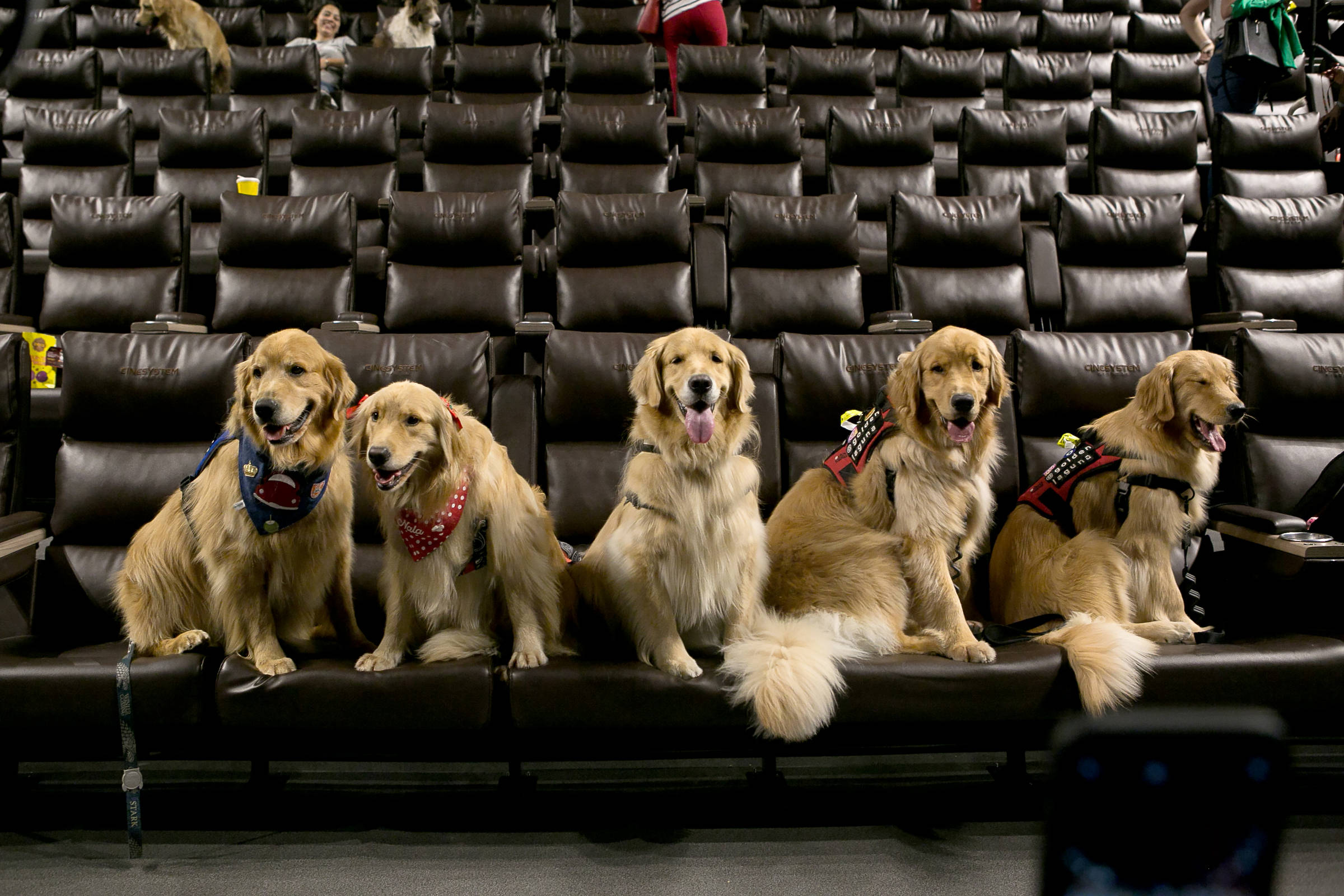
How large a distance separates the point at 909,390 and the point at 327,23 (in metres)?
5.70

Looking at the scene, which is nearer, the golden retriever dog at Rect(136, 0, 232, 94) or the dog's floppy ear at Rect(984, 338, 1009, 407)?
the dog's floppy ear at Rect(984, 338, 1009, 407)

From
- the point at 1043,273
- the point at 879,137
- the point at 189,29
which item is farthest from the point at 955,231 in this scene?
the point at 189,29

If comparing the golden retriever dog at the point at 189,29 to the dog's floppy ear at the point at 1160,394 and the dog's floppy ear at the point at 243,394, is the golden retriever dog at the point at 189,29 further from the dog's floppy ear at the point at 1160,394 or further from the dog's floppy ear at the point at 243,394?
the dog's floppy ear at the point at 1160,394

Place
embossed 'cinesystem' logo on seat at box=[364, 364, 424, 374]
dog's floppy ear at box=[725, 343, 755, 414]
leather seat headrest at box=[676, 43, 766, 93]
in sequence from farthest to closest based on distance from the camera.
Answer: leather seat headrest at box=[676, 43, 766, 93] → embossed 'cinesystem' logo on seat at box=[364, 364, 424, 374] → dog's floppy ear at box=[725, 343, 755, 414]

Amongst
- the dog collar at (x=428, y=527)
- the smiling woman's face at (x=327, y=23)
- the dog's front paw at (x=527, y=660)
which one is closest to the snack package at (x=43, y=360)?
the dog collar at (x=428, y=527)

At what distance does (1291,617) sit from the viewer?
197cm

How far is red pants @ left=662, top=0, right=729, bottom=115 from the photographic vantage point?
4.75 m

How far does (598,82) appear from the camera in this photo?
188 inches

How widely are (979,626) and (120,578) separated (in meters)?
2.02

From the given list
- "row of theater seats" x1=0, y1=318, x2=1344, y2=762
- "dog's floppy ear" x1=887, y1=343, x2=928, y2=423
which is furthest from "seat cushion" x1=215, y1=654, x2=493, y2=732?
"dog's floppy ear" x1=887, y1=343, x2=928, y2=423

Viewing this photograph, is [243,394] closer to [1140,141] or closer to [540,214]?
[540,214]

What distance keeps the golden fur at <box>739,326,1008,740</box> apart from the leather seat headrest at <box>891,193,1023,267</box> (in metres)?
→ 1.08

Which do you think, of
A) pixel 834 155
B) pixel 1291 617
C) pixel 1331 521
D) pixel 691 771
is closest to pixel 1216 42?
pixel 834 155

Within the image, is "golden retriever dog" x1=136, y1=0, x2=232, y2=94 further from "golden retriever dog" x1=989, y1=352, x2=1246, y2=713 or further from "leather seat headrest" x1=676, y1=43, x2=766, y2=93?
"golden retriever dog" x1=989, y1=352, x2=1246, y2=713
